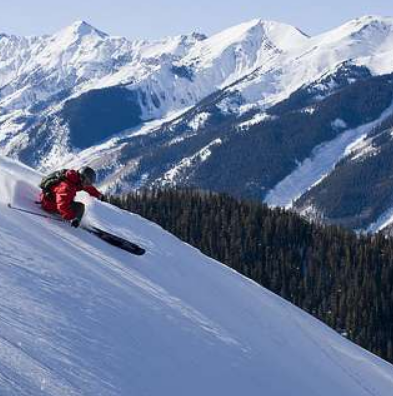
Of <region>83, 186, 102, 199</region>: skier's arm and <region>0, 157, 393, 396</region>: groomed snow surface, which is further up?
<region>83, 186, 102, 199</region>: skier's arm

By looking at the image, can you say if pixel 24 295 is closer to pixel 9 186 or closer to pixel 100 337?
pixel 100 337

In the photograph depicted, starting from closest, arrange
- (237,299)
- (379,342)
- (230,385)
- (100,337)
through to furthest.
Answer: (100,337) → (230,385) → (237,299) → (379,342)

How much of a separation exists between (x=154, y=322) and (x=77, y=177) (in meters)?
5.26

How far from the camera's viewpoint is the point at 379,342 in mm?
112750

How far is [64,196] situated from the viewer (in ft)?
64.5

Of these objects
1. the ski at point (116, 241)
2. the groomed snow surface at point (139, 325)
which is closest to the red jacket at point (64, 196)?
the groomed snow surface at point (139, 325)

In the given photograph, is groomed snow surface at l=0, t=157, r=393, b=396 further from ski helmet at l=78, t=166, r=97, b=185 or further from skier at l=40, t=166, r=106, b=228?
ski helmet at l=78, t=166, r=97, b=185

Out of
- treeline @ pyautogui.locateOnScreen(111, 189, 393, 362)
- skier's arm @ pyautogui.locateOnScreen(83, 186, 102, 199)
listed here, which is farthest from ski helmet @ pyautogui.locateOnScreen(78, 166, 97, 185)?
treeline @ pyautogui.locateOnScreen(111, 189, 393, 362)

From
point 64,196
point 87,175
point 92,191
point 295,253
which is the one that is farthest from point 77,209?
point 295,253

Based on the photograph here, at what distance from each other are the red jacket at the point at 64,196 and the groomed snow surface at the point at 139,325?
15.1 inches

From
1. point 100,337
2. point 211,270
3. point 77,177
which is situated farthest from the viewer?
point 211,270

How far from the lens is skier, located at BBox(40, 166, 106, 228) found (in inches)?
777

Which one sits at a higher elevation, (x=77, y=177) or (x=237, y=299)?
(x=77, y=177)

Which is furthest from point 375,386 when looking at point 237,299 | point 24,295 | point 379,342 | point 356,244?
point 356,244
